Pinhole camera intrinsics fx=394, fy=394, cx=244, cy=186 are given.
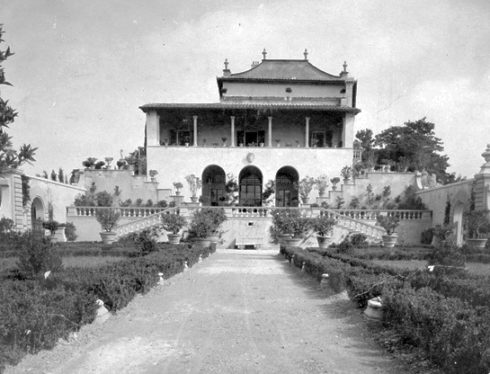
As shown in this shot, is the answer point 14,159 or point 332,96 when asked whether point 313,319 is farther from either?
A: point 332,96

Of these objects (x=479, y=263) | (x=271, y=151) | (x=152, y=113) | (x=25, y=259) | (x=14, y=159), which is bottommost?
(x=479, y=263)

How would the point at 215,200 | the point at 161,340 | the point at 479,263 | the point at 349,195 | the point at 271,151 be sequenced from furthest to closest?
the point at 215,200 → the point at 271,151 → the point at 349,195 → the point at 479,263 → the point at 161,340

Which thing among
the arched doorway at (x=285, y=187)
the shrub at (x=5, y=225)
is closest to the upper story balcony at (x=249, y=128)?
the arched doorway at (x=285, y=187)

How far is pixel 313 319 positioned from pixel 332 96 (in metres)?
32.2

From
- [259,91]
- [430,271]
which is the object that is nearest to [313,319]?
[430,271]

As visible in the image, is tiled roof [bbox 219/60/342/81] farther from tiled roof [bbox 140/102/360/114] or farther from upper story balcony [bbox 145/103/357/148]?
tiled roof [bbox 140/102/360/114]

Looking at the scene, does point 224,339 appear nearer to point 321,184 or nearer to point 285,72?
point 321,184

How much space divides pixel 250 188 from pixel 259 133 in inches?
202

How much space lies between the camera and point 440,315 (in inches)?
183

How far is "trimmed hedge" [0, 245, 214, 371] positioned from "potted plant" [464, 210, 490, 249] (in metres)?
15.4

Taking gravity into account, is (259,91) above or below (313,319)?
above

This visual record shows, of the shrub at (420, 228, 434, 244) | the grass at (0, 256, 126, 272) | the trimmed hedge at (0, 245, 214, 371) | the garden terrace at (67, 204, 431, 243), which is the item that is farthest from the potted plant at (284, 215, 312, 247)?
the trimmed hedge at (0, 245, 214, 371)

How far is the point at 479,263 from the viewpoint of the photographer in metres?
14.6

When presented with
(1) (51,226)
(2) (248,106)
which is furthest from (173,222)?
(2) (248,106)
